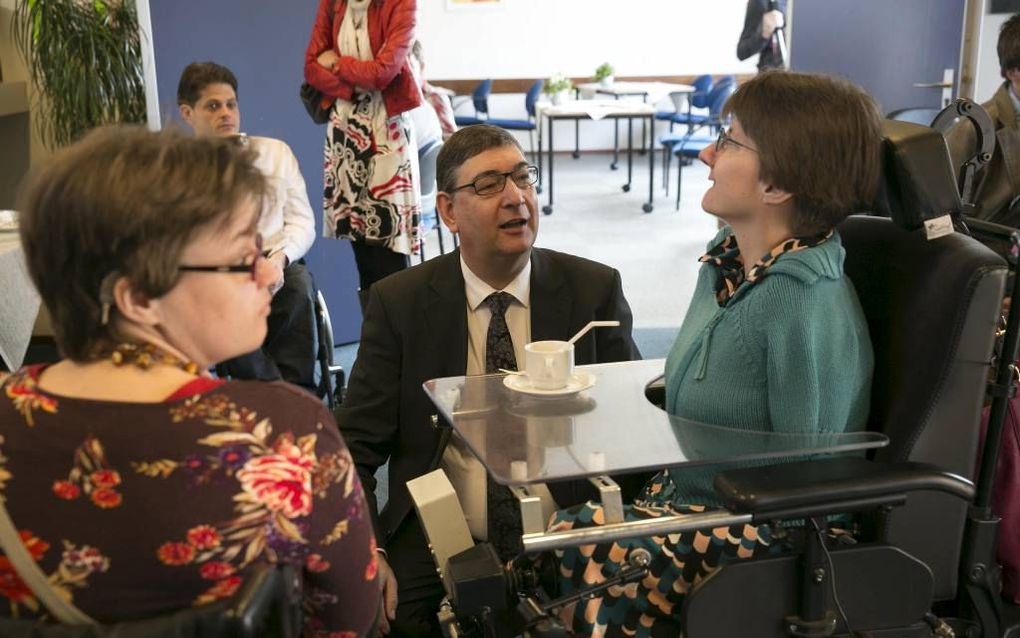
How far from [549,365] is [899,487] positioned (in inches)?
21.9

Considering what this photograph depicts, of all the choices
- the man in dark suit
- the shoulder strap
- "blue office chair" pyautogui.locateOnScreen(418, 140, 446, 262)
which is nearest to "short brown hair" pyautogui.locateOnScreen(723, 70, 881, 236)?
the man in dark suit

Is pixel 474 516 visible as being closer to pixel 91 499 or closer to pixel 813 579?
pixel 813 579

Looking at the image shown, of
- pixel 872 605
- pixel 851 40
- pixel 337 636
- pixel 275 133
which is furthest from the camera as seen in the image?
pixel 851 40

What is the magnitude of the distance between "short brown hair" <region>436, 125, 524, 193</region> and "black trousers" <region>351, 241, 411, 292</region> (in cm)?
157

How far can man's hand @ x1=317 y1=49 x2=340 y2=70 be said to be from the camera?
3.58 m

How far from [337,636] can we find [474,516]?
772 millimetres

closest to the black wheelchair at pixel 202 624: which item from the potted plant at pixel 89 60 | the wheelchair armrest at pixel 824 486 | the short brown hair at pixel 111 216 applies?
the short brown hair at pixel 111 216

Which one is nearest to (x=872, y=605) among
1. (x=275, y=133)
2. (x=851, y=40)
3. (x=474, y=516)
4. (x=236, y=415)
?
(x=474, y=516)

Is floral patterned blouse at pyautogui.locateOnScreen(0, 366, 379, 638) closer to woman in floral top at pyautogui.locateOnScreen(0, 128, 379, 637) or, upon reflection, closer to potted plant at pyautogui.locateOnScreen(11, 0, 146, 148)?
woman in floral top at pyautogui.locateOnScreen(0, 128, 379, 637)

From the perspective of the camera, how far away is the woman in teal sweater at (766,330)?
1.48 metres

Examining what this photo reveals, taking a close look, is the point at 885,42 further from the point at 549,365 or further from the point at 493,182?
the point at 549,365

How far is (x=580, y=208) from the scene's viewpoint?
7.95 metres

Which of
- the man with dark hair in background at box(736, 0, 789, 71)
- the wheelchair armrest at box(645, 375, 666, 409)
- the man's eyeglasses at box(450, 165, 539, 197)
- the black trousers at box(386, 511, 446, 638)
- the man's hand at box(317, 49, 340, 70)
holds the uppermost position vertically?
the man with dark hair in background at box(736, 0, 789, 71)

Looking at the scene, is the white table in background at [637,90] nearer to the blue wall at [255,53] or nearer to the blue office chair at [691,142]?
the blue office chair at [691,142]
